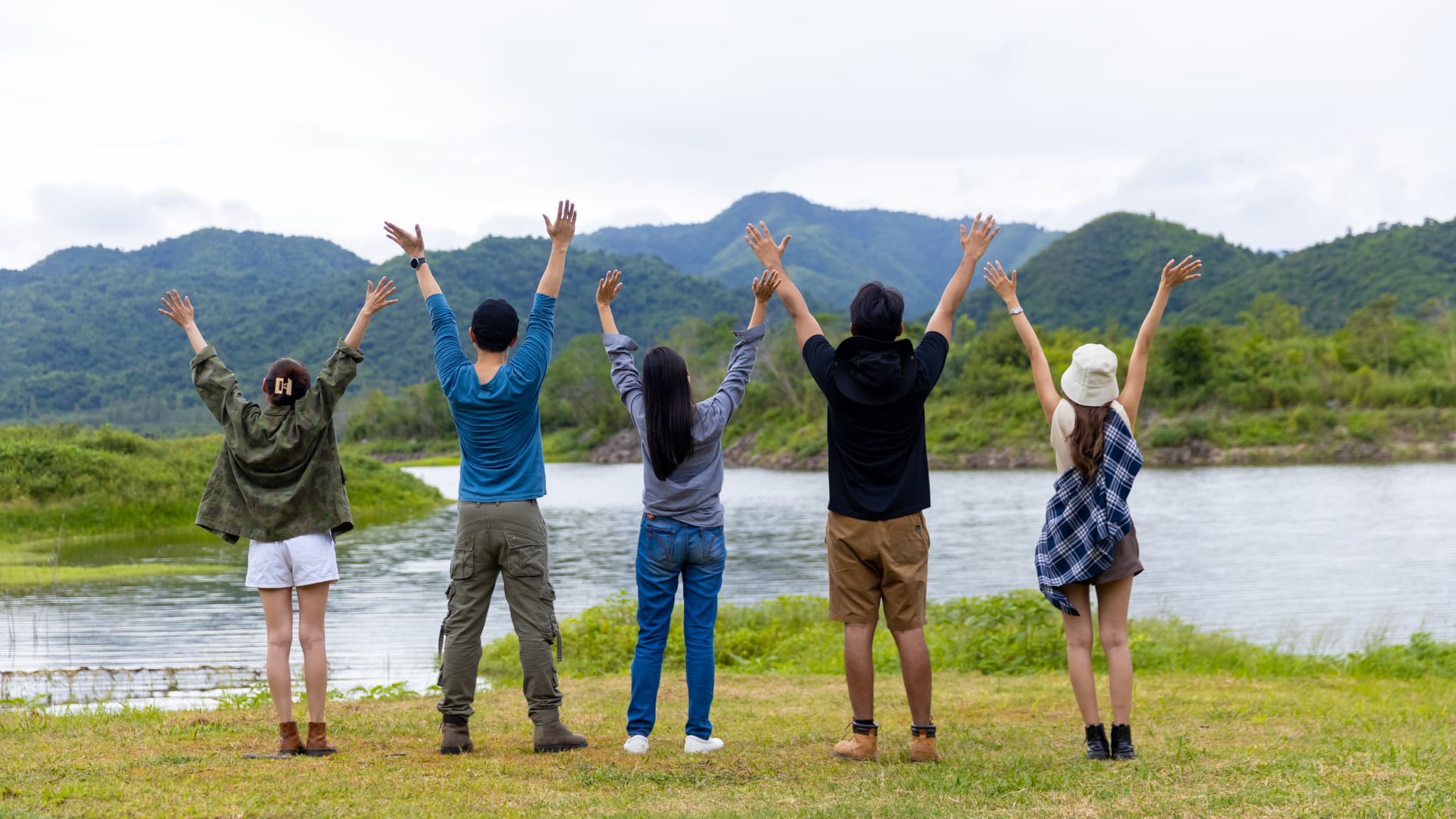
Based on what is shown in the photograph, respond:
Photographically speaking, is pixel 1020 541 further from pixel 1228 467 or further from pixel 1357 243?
pixel 1357 243

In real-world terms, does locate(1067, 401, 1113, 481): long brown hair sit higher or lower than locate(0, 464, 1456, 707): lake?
higher

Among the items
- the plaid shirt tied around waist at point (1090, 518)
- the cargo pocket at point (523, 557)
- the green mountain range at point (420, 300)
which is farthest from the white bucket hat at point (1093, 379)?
the green mountain range at point (420, 300)

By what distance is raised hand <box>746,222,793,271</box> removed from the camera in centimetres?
630

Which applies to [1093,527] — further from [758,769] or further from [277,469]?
[277,469]

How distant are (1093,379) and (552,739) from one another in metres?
3.45

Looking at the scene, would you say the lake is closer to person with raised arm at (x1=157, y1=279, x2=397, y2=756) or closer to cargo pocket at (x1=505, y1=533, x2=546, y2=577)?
person with raised arm at (x1=157, y1=279, x2=397, y2=756)

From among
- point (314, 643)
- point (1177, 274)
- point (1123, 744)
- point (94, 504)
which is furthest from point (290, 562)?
point (94, 504)

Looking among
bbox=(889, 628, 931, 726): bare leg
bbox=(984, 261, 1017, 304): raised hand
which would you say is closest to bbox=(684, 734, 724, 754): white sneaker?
bbox=(889, 628, 931, 726): bare leg

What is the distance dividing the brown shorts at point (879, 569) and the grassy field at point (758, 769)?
2.56 ft

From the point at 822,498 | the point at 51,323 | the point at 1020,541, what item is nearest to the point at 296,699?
the point at 1020,541

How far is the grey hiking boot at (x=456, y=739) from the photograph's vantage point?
240 inches

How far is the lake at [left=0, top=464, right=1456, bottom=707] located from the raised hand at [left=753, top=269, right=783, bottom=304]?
581cm

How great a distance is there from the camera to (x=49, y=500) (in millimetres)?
27734

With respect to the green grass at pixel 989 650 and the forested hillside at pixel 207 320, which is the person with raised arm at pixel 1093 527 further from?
the forested hillside at pixel 207 320
